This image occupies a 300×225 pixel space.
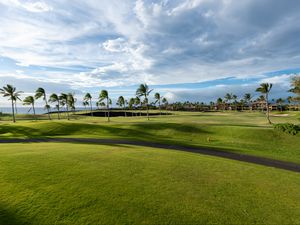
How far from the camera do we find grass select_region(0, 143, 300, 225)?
6.81 m

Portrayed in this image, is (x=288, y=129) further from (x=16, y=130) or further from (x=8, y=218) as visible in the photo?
(x=16, y=130)

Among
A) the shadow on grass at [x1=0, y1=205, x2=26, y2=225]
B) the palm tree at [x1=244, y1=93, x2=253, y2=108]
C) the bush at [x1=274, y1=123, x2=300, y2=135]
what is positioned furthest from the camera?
the palm tree at [x1=244, y1=93, x2=253, y2=108]

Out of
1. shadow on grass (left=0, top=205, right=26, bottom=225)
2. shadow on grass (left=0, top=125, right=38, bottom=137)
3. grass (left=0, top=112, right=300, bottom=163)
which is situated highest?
shadow on grass (left=0, top=205, right=26, bottom=225)

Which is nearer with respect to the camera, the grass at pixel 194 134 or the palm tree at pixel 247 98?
the grass at pixel 194 134

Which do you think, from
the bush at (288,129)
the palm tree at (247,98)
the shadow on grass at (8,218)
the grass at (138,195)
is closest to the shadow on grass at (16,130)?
the grass at (138,195)

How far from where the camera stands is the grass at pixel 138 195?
6809 mm

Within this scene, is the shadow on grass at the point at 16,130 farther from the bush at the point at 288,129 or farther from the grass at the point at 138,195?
the bush at the point at 288,129

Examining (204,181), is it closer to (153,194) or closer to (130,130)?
(153,194)

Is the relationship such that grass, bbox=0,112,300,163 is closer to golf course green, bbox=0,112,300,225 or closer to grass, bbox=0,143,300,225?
golf course green, bbox=0,112,300,225

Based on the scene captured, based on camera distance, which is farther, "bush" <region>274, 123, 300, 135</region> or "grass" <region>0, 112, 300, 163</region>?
"bush" <region>274, 123, 300, 135</region>

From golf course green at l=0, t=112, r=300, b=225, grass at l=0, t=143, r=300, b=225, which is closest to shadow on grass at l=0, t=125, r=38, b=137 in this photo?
golf course green at l=0, t=112, r=300, b=225

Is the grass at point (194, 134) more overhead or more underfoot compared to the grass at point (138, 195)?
more underfoot

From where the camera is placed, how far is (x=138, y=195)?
8273 mm

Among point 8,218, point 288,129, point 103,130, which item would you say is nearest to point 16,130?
point 103,130
